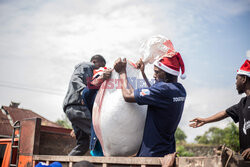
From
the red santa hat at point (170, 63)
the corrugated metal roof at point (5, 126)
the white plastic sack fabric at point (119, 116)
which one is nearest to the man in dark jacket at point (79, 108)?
the white plastic sack fabric at point (119, 116)

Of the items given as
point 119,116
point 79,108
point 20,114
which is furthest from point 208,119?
point 20,114

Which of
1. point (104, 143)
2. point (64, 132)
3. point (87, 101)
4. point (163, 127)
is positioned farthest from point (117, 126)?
point (64, 132)

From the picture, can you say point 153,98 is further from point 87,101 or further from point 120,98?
point 87,101

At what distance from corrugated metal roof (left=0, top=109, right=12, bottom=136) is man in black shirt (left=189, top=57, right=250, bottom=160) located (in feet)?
57.5

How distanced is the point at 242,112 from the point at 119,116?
3.79 feet

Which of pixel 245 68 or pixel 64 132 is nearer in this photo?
pixel 245 68

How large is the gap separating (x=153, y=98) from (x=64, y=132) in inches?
99.5

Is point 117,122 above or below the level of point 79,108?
below

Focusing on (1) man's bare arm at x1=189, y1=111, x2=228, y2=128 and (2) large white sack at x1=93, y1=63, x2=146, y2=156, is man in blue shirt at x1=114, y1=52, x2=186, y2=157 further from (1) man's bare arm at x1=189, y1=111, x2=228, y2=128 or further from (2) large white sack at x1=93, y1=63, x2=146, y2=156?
(1) man's bare arm at x1=189, y1=111, x2=228, y2=128

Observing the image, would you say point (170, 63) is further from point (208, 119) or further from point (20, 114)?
point (20, 114)

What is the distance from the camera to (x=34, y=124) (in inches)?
143

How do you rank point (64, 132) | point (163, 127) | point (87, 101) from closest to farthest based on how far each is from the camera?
→ 1. point (163, 127)
2. point (87, 101)
3. point (64, 132)

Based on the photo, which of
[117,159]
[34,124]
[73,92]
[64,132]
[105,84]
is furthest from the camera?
[64,132]

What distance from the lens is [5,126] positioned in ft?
62.4
